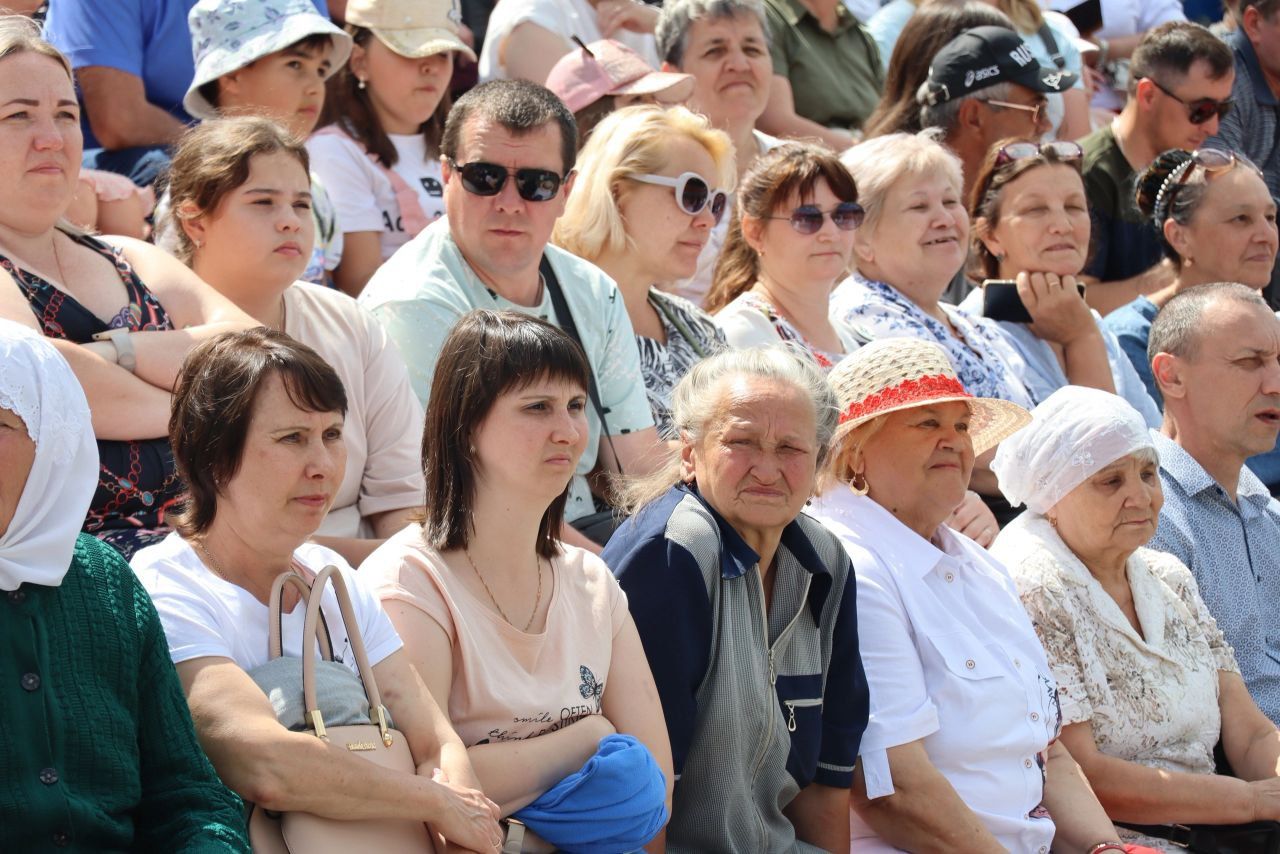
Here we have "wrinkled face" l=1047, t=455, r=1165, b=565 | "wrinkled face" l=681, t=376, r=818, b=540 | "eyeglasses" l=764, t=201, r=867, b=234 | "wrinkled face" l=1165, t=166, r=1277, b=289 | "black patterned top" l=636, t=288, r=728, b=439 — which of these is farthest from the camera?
"wrinkled face" l=1165, t=166, r=1277, b=289

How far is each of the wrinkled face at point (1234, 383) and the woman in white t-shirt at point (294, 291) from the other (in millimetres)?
2595

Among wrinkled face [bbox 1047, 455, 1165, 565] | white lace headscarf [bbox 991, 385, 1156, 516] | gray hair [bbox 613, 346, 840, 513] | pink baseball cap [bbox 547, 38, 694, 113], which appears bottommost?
wrinkled face [bbox 1047, 455, 1165, 565]

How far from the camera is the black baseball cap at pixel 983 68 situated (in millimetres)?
6656

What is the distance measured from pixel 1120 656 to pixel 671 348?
1609 millimetres

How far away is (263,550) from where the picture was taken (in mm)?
2865

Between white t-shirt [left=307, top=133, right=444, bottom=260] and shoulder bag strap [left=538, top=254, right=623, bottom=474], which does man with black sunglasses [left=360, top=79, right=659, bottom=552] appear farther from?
white t-shirt [left=307, top=133, right=444, bottom=260]

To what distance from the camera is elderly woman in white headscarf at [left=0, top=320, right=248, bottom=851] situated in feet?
7.92

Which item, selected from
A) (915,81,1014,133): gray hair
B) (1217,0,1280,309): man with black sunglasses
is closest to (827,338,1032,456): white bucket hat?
(915,81,1014,133): gray hair

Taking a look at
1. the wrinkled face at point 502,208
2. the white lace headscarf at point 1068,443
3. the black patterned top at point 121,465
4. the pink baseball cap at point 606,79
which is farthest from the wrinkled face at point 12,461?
the pink baseball cap at point 606,79

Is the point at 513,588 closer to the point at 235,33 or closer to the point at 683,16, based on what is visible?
the point at 235,33

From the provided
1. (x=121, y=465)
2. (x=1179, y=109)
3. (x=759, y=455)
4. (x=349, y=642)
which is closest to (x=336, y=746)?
(x=349, y=642)

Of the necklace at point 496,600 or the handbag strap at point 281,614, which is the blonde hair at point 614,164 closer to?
the necklace at point 496,600

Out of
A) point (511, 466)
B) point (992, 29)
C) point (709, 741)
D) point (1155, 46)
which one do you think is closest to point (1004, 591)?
point (709, 741)

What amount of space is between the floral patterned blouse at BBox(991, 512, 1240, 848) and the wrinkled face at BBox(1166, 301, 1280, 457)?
0.85m
